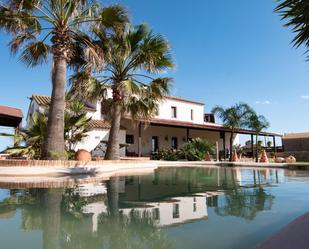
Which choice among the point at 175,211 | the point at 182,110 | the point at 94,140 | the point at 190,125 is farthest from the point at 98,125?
the point at 175,211

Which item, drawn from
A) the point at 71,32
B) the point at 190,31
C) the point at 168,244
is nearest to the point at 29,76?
the point at 71,32

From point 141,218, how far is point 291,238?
7.24 feet

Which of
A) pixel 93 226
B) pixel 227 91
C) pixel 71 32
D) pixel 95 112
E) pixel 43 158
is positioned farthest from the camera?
pixel 227 91

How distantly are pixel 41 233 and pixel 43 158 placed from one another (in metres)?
8.05

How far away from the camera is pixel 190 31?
16.9m

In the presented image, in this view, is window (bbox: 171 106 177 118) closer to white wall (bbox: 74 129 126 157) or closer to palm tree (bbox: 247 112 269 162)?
palm tree (bbox: 247 112 269 162)

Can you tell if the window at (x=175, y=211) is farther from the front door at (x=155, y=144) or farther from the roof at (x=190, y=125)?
the front door at (x=155, y=144)

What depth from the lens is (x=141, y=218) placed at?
4.43 metres

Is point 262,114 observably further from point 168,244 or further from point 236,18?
point 168,244

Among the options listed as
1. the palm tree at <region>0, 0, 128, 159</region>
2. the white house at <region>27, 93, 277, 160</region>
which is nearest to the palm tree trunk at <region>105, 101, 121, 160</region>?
the palm tree at <region>0, 0, 128, 159</region>

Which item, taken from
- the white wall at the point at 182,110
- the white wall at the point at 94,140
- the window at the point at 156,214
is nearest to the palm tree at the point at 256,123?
the white wall at the point at 182,110

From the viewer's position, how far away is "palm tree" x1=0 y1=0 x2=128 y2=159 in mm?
11062

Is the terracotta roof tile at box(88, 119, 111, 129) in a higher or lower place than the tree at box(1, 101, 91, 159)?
higher

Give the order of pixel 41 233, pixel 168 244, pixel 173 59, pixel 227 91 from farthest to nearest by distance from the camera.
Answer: pixel 227 91 → pixel 173 59 → pixel 41 233 → pixel 168 244
